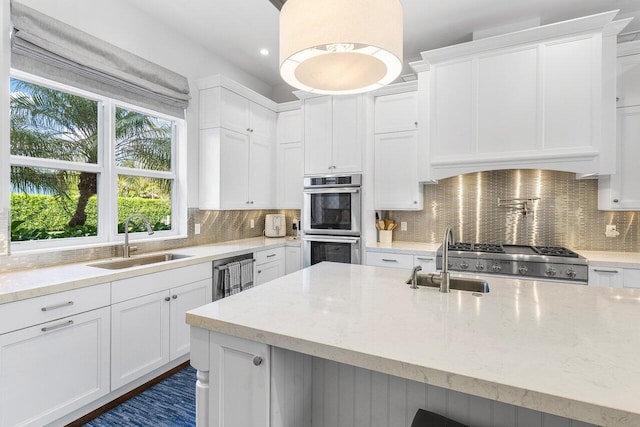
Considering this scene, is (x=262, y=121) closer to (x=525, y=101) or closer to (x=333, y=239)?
(x=333, y=239)

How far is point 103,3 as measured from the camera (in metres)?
2.55

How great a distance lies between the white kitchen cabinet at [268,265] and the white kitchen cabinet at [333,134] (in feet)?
3.29

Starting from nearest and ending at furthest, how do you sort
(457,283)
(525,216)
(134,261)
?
(457,283) < (134,261) < (525,216)

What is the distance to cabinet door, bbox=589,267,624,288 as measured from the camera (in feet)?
8.02

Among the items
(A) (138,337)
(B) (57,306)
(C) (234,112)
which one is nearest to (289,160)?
(C) (234,112)

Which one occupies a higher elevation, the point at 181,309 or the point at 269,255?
the point at 269,255

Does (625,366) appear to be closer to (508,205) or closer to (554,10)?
(508,205)

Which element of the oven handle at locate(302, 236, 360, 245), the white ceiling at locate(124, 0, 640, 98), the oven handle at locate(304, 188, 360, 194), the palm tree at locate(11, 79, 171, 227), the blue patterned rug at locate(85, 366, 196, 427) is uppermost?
the white ceiling at locate(124, 0, 640, 98)

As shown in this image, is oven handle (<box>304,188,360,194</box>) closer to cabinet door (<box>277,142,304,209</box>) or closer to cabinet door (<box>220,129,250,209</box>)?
cabinet door (<box>277,142,304,209</box>)

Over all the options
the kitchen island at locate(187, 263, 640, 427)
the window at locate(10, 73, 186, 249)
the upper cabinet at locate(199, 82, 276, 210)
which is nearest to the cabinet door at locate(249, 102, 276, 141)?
the upper cabinet at locate(199, 82, 276, 210)

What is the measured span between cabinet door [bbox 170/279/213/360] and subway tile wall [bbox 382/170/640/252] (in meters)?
2.35

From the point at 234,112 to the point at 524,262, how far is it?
122 inches

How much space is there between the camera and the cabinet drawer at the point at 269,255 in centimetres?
342

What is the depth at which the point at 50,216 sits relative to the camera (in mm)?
2330
